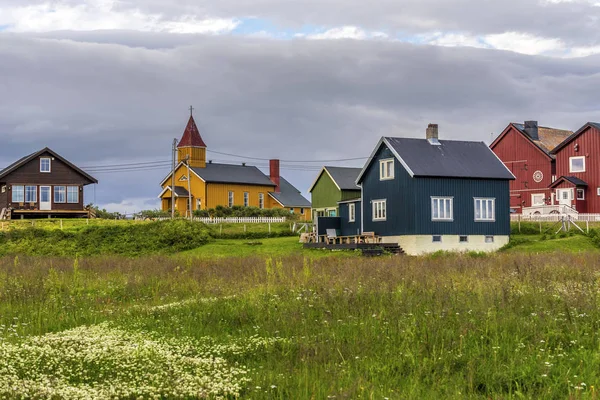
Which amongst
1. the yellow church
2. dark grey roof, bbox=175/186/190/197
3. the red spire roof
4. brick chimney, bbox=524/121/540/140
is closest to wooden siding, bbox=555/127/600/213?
brick chimney, bbox=524/121/540/140

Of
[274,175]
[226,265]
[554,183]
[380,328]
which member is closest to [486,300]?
[380,328]

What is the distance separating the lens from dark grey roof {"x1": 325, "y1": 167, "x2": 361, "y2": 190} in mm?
62031

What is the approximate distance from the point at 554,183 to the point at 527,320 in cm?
5197

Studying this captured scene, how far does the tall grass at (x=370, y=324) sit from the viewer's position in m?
10.2

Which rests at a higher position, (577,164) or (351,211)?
(577,164)

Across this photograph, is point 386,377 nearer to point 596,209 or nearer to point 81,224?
point 81,224

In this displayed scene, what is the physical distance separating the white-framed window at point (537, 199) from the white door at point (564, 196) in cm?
374

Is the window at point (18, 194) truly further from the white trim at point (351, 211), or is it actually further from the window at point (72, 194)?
the white trim at point (351, 211)

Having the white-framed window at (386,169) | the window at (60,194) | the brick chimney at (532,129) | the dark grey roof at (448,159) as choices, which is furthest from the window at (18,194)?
the brick chimney at (532,129)

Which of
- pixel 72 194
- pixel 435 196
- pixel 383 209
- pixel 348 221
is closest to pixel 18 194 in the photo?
pixel 72 194

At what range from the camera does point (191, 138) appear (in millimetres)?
80125

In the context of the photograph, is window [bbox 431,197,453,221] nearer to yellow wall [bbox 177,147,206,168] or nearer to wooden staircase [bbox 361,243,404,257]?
wooden staircase [bbox 361,243,404,257]

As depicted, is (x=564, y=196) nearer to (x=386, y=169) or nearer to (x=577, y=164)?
(x=577, y=164)

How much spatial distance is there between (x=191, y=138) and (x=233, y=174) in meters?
6.25
